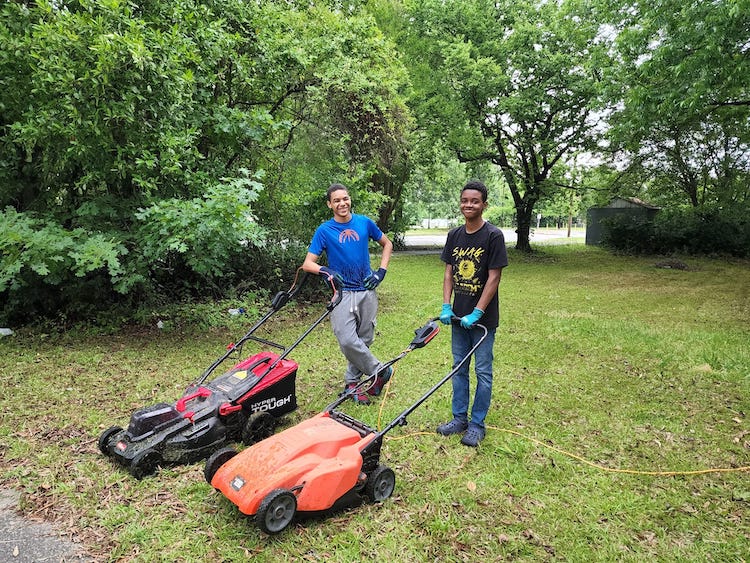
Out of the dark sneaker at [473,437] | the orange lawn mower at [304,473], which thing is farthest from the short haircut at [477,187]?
the dark sneaker at [473,437]

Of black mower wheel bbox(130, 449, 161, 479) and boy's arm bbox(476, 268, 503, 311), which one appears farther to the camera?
boy's arm bbox(476, 268, 503, 311)

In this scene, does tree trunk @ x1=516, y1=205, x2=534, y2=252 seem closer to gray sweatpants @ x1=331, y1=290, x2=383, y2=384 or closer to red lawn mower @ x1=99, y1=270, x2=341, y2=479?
gray sweatpants @ x1=331, y1=290, x2=383, y2=384

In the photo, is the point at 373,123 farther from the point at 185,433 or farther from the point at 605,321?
the point at 185,433

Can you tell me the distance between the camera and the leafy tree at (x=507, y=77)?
1560 cm

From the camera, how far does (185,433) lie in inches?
135

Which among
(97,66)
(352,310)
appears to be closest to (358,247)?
(352,310)

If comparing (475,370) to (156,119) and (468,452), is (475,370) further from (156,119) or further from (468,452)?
(156,119)

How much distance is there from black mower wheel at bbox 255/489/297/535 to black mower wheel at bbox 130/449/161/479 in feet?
3.80

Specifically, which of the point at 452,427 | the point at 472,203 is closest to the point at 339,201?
the point at 472,203

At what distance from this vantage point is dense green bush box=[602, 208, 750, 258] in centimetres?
1844

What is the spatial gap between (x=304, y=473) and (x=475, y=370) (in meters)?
1.65

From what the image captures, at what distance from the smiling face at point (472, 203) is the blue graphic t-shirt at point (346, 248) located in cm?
110

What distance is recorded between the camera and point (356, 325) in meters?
4.39

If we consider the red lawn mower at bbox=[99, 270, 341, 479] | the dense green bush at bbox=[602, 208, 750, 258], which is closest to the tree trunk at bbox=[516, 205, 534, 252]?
the dense green bush at bbox=[602, 208, 750, 258]
